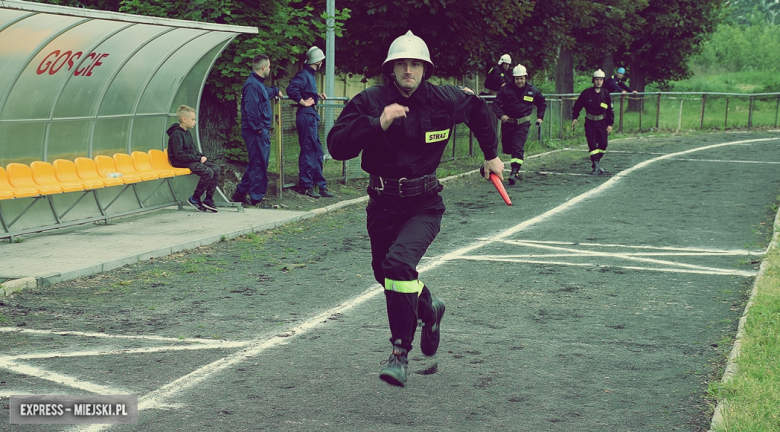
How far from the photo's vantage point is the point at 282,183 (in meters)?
13.8

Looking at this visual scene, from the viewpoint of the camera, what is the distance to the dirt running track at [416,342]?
4800 mm

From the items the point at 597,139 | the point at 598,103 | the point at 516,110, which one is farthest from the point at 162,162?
the point at 598,103

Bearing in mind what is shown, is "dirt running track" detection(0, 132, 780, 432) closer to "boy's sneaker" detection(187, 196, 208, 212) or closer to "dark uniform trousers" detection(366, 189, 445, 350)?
"dark uniform trousers" detection(366, 189, 445, 350)

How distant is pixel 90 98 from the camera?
39.0 ft

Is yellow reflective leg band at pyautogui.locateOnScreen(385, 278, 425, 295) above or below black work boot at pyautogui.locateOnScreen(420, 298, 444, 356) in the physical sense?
above

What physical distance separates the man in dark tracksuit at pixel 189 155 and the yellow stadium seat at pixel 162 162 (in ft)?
0.21

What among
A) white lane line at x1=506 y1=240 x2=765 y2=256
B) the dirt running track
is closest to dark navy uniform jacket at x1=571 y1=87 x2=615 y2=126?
the dirt running track

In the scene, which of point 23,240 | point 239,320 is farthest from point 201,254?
point 239,320

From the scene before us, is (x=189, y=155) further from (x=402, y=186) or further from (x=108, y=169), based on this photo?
(x=402, y=186)

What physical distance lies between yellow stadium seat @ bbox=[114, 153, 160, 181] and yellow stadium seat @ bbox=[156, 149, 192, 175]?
0.40 m

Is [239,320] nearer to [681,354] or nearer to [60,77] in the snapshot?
[681,354]

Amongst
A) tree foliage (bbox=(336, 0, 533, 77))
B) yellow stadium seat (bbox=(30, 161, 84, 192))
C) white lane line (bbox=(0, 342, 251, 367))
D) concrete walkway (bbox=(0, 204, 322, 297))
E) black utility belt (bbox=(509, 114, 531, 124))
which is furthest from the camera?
tree foliage (bbox=(336, 0, 533, 77))

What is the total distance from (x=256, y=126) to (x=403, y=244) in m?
7.69

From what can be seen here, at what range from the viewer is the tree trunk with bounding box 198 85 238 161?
14148 millimetres
